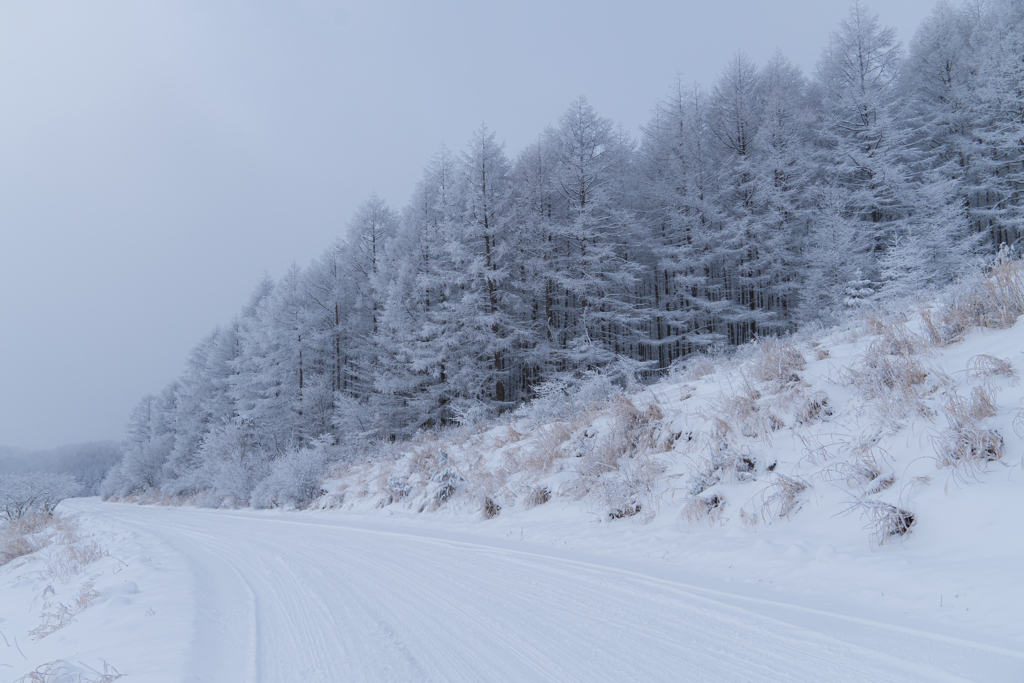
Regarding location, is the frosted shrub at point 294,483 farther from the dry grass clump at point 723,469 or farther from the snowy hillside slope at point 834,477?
the dry grass clump at point 723,469

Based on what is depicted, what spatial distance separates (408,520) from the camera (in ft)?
28.5

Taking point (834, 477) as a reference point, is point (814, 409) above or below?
above

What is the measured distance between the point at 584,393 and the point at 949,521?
8369mm

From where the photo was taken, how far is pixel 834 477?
167 inches

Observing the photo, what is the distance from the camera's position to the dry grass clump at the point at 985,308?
5078 millimetres

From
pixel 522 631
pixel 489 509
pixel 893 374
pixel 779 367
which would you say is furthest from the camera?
pixel 489 509

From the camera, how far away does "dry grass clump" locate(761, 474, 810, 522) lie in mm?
4289

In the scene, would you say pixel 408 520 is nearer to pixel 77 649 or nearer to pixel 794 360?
pixel 77 649

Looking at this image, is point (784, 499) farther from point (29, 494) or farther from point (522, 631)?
point (29, 494)

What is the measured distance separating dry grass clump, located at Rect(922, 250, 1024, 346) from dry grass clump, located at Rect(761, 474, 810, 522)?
8.85 feet

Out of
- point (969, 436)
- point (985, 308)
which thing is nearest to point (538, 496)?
point (969, 436)

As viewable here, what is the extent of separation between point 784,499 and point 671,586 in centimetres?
172

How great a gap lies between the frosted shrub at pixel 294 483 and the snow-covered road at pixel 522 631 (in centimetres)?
1007

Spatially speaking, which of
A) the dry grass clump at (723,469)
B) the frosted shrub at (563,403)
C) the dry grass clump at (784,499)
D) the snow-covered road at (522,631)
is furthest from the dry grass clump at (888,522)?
the frosted shrub at (563,403)
